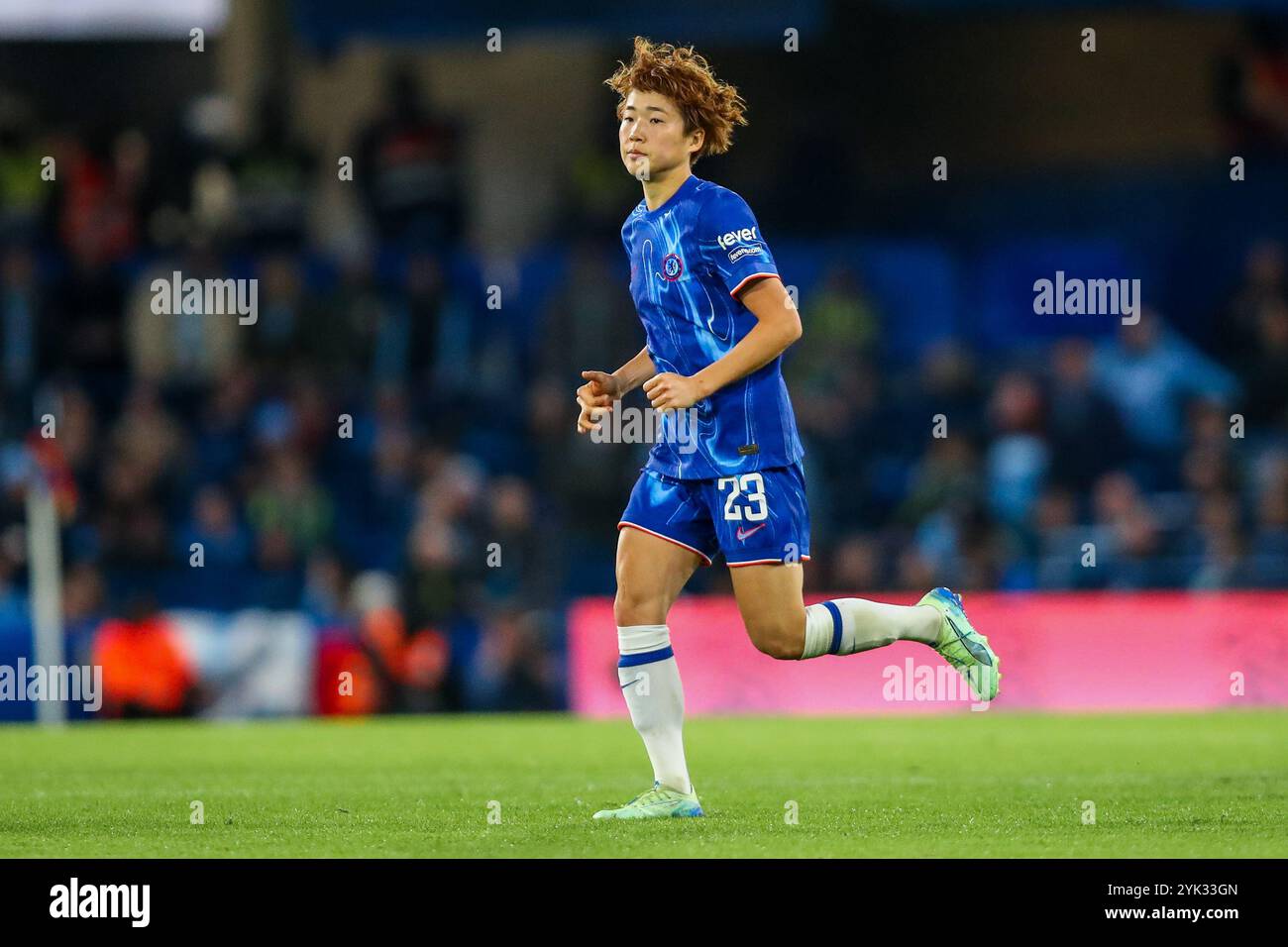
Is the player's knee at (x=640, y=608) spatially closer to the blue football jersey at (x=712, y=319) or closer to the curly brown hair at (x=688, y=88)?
the blue football jersey at (x=712, y=319)

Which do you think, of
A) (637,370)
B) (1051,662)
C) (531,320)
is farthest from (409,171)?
(637,370)

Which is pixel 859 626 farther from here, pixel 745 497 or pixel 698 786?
pixel 698 786

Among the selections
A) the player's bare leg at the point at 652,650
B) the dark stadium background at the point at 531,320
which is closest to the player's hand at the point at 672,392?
the player's bare leg at the point at 652,650

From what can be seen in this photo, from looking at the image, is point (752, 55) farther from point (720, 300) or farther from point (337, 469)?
point (720, 300)

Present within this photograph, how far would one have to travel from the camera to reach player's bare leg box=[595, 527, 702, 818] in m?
6.86

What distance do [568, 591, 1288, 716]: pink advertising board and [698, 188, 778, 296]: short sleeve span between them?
22.0 feet

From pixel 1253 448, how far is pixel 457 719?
668cm

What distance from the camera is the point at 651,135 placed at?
6836mm

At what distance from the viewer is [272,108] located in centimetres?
1744

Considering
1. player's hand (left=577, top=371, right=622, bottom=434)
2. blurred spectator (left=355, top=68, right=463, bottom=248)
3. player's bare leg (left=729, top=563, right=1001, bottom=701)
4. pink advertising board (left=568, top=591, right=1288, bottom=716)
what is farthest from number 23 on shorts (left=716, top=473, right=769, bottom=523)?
blurred spectator (left=355, top=68, right=463, bottom=248)

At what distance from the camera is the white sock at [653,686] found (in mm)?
6871

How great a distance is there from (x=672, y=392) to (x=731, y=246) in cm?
58

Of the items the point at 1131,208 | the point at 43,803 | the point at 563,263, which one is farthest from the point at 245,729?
the point at 1131,208

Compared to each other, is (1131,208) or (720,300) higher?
(1131,208)
